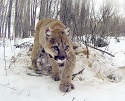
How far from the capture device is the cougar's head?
428 centimetres

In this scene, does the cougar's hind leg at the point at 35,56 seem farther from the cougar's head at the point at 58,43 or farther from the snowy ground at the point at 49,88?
the cougar's head at the point at 58,43

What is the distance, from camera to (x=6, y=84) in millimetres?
4156

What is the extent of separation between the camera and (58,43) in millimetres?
4449

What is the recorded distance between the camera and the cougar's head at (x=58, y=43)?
169 inches

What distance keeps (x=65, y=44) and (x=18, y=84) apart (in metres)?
1.03

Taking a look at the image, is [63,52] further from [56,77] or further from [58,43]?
[56,77]

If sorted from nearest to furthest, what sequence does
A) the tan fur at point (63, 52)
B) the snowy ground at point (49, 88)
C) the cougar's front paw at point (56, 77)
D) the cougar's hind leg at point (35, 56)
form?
1. the snowy ground at point (49, 88)
2. the tan fur at point (63, 52)
3. the cougar's front paw at point (56, 77)
4. the cougar's hind leg at point (35, 56)

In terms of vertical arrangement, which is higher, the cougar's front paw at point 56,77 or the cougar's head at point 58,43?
the cougar's head at point 58,43

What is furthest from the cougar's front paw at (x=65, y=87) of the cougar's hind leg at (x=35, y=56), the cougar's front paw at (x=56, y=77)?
the cougar's hind leg at (x=35, y=56)

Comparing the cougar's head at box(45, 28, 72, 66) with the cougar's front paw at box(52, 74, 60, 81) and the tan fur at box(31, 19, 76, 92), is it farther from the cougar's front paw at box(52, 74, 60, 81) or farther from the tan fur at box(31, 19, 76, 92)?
the cougar's front paw at box(52, 74, 60, 81)

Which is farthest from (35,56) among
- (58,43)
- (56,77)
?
(58,43)

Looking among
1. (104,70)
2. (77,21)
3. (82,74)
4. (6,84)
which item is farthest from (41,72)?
(77,21)

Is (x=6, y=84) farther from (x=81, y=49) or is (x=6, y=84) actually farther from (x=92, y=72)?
(x=81, y=49)

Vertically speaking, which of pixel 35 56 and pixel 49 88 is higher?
pixel 35 56
